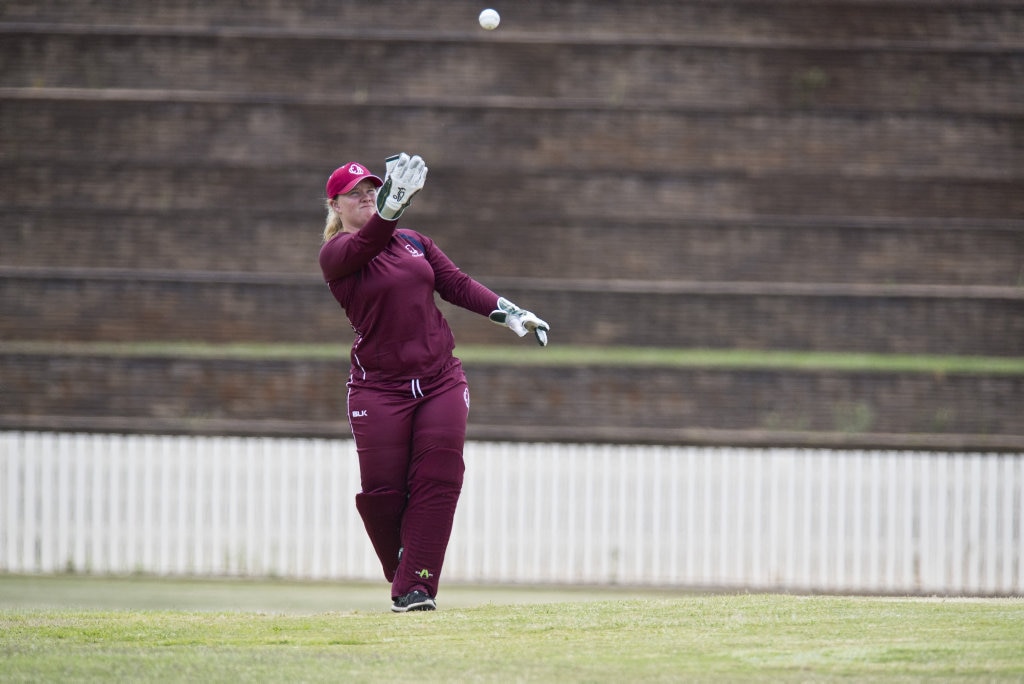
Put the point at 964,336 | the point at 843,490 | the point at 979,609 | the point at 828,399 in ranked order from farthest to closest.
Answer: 1. the point at 964,336
2. the point at 828,399
3. the point at 843,490
4. the point at 979,609

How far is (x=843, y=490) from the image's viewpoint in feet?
31.0

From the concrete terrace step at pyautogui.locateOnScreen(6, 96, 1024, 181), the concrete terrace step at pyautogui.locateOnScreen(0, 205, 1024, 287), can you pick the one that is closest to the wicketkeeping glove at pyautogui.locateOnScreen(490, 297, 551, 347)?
the concrete terrace step at pyautogui.locateOnScreen(0, 205, 1024, 287)

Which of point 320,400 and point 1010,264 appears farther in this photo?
point 1010,264

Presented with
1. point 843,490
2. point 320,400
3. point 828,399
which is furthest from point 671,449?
point 320,400

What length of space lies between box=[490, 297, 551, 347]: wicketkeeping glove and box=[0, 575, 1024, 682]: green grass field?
3.34ft

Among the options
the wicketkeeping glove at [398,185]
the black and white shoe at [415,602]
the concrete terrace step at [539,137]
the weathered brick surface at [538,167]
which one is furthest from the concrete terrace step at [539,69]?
the black and white shoe at [415,602]

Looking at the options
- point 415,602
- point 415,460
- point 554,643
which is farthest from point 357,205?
point 554,643

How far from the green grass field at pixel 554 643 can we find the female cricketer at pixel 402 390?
1.13 ft

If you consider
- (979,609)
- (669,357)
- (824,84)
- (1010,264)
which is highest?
(824,84)

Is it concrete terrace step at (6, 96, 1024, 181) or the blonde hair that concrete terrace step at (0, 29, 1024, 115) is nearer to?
concrete terrace step at (6, 96, 1024, 181)

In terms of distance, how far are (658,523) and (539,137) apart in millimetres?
5916

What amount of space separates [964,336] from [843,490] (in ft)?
13.5

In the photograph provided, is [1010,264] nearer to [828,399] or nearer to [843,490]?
[828,399]

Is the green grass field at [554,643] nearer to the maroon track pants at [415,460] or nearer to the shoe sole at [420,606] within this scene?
the shoe sole at [420,606]
